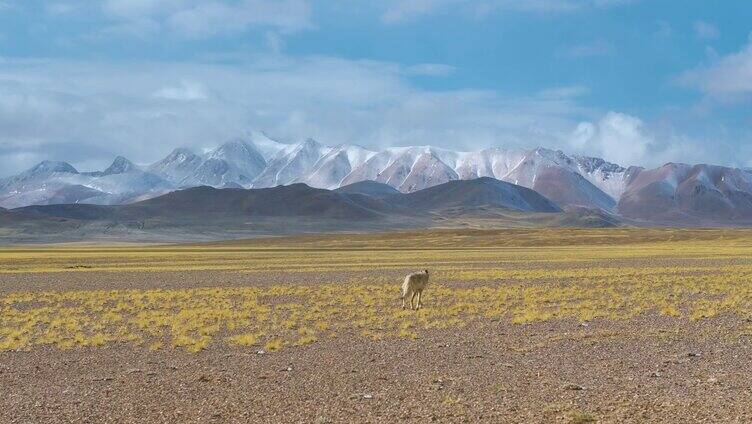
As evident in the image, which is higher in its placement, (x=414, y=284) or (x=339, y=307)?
(x=414, y=284)

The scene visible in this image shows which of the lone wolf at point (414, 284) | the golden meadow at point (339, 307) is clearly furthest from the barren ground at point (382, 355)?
the lone wolf at point (414, 284)

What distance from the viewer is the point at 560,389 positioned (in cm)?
1487

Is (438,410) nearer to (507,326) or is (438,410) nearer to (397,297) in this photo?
(507,326)

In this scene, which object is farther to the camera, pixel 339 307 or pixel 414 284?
pixel 339 307

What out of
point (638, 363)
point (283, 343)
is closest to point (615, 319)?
point (638, 363)

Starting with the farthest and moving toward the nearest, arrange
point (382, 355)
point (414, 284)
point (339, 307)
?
point (339, 307) < point (414, 284) < point (382, 355)

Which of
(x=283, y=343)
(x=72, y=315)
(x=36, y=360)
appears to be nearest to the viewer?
(x=36, y=360)

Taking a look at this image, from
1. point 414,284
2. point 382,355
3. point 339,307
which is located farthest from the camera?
point 339,307

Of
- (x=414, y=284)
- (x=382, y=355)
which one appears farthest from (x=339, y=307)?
(x=382, y=355)

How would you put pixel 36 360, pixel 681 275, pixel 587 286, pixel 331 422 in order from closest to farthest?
pixel 331 422 < pixel 36 360 < pixel 587 286 < pixel 681 275

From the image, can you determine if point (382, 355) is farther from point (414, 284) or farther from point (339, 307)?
point (339, 307)

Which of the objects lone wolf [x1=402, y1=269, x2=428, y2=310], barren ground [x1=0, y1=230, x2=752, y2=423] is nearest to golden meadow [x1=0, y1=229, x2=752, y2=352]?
A: barren ground [x1=0, y1=230, x2=752, y2=423]

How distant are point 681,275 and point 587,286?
31.4 ft

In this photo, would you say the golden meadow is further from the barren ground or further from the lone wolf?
the lone wolf
